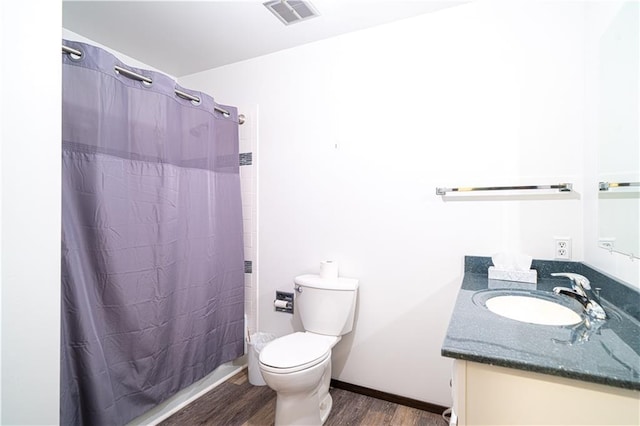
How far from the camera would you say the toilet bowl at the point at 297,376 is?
4.73 ft

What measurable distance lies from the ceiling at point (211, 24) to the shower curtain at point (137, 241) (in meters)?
0.44

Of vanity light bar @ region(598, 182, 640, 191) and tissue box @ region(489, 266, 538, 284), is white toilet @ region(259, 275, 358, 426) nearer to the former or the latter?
tissue box @ region(489, 266, 538, 284)

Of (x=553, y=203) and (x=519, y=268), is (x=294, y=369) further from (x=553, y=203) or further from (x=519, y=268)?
(x=553, y=203)

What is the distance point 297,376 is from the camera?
4.72 feet

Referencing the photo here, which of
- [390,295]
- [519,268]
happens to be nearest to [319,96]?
[390,295]

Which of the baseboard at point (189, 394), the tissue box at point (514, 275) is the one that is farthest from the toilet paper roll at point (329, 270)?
the baseboard at point (189, 394)

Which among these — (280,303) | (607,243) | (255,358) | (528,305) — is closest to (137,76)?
(280,303)

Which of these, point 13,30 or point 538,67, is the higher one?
point 538,67

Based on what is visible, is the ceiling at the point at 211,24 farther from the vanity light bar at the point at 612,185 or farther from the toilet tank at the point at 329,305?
the toilet tank at the point at 329,305

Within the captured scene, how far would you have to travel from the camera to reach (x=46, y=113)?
2.95 feet

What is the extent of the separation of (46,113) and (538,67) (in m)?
2.09

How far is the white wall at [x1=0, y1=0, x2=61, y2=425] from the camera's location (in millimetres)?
815

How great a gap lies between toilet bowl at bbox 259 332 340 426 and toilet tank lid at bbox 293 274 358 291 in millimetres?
311

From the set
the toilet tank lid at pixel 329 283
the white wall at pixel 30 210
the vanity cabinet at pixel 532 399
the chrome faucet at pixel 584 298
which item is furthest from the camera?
the toilet tank lid at pixel 329 283
